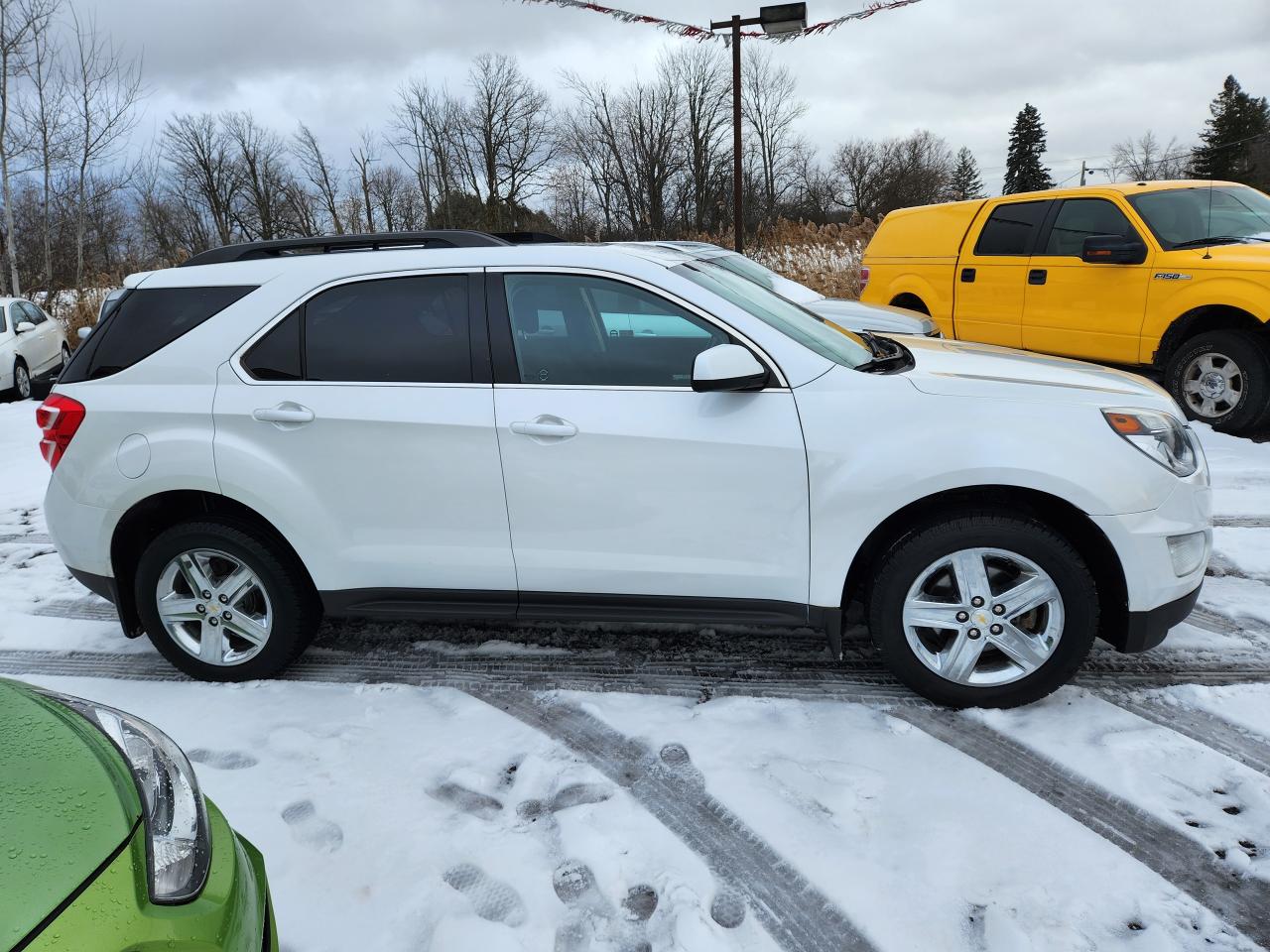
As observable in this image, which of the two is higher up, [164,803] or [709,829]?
[164,803]

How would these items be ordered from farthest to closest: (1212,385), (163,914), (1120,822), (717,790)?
(1212,385), (717,790), (1120,822), (163,914)

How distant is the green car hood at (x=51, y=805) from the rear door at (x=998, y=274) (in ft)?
27.3

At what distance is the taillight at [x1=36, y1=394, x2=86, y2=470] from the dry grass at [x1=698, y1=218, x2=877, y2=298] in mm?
14065

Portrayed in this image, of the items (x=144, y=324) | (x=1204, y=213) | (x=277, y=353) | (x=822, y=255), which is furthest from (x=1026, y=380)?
(x=822, y=255)

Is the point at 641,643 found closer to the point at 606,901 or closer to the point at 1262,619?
the point at 606,901

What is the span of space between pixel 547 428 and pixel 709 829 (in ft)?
4.78

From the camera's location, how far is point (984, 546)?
2957mm

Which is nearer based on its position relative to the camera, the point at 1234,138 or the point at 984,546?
the point at 984,546

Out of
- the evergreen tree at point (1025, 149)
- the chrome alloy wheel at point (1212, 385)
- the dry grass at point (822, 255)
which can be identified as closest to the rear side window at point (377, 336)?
the chrome alloy wheel at point (1212, 385)

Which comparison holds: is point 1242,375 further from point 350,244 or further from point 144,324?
point 144,324

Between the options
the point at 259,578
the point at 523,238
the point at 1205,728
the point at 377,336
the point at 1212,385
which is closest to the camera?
the point at 1205,728

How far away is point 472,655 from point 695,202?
35324 mm

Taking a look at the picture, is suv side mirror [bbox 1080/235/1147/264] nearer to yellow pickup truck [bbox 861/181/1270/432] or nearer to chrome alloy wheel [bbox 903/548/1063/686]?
yellow pickup truck [bbox 861/181/1270/432]

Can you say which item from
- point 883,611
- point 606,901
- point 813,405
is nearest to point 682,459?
point 813,405
